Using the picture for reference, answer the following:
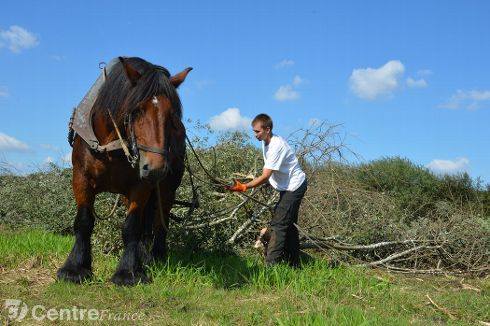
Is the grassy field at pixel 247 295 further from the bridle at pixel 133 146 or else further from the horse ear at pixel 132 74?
the horse ear at pixel 132 74

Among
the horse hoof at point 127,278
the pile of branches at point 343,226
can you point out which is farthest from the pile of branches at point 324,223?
the horse hoof at point 127,278

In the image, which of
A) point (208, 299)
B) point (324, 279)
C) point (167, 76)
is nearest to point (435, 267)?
point (324, 279)

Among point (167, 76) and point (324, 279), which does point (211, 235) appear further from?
point (167, 76)

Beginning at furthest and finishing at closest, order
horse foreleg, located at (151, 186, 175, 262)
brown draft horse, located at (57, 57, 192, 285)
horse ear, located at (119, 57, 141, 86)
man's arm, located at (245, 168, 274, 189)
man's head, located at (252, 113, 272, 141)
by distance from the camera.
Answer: horse foreleg, located at (151, 186, 175, 262), man's head, located at (252, 113, 272, 141), man's arm, located at (245, 168, 274, 189), horse ear, located at (119, 57, 141, 86), brown draft horse, located at (57, 57, 192, 285)

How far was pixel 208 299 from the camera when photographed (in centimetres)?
477

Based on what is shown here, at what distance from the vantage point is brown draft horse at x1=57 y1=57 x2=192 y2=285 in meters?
4.53

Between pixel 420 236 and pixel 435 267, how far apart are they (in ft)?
1.80

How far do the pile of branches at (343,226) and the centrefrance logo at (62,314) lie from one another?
290 cm

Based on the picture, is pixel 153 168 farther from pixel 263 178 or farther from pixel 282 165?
pixel 282 165

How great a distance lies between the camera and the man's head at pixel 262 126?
20.3 ft

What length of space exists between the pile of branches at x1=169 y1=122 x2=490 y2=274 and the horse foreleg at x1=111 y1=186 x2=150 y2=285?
5.15 feet

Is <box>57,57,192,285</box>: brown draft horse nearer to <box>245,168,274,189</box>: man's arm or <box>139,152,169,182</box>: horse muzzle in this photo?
<box>139,152,169,182</box>: horse muzzle

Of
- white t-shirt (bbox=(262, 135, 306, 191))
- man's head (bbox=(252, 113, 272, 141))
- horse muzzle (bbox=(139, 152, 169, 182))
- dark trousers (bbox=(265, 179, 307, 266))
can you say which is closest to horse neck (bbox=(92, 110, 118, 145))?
horse muzzle (bbox=(139, 152, 169, 182))

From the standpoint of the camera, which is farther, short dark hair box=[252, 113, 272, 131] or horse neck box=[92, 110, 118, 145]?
short dark hair box=[252, 113, 272, 131]
